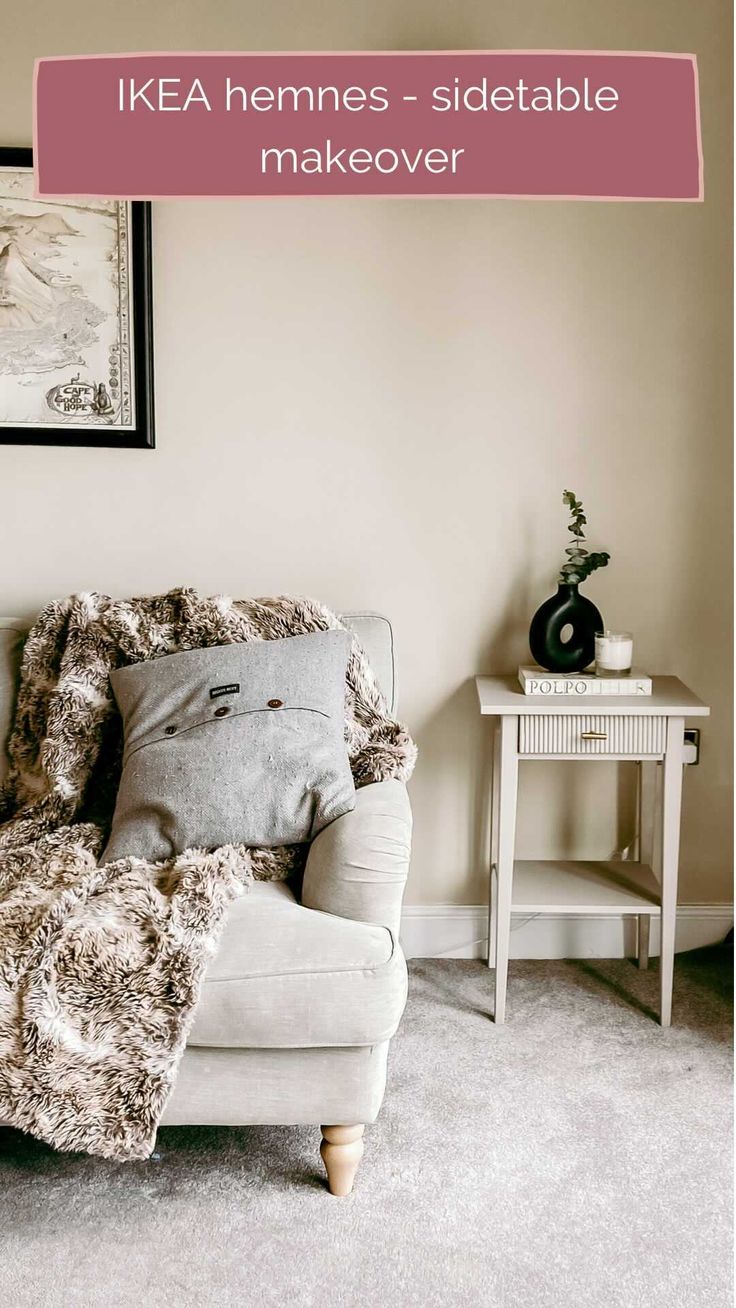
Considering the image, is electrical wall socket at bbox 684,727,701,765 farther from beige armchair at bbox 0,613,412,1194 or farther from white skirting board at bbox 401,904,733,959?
beige armchair at bbox 0,613,412,1194

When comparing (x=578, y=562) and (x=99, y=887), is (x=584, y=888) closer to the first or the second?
(x=578, y=562)

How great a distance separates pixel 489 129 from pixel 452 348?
85 cm

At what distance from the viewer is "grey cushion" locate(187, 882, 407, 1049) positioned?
1.68 meters

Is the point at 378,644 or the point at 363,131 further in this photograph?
the point at 378,644

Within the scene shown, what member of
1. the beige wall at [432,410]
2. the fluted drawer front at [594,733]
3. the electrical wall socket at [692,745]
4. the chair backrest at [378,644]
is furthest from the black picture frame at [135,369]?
the electrical wall socket at [692,745]

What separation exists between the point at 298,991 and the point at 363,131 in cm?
137

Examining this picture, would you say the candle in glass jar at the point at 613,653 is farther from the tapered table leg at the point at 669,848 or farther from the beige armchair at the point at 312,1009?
the beige armchair at the point at 312,1009

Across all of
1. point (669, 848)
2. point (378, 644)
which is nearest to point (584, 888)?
point (669, 848)

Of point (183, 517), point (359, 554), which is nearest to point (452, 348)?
point (359, 554)

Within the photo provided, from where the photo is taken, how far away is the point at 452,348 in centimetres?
256

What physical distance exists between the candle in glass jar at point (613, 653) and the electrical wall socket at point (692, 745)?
1.03 ft

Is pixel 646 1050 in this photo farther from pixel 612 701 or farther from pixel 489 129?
pixel 489 129

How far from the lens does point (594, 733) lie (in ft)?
7.47

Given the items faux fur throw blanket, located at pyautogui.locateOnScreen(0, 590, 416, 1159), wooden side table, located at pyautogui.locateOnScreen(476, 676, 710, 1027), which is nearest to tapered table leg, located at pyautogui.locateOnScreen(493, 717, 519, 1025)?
wooden side table, located at pyautogui.locateOnScreen(476, 676, 710, 1027)
